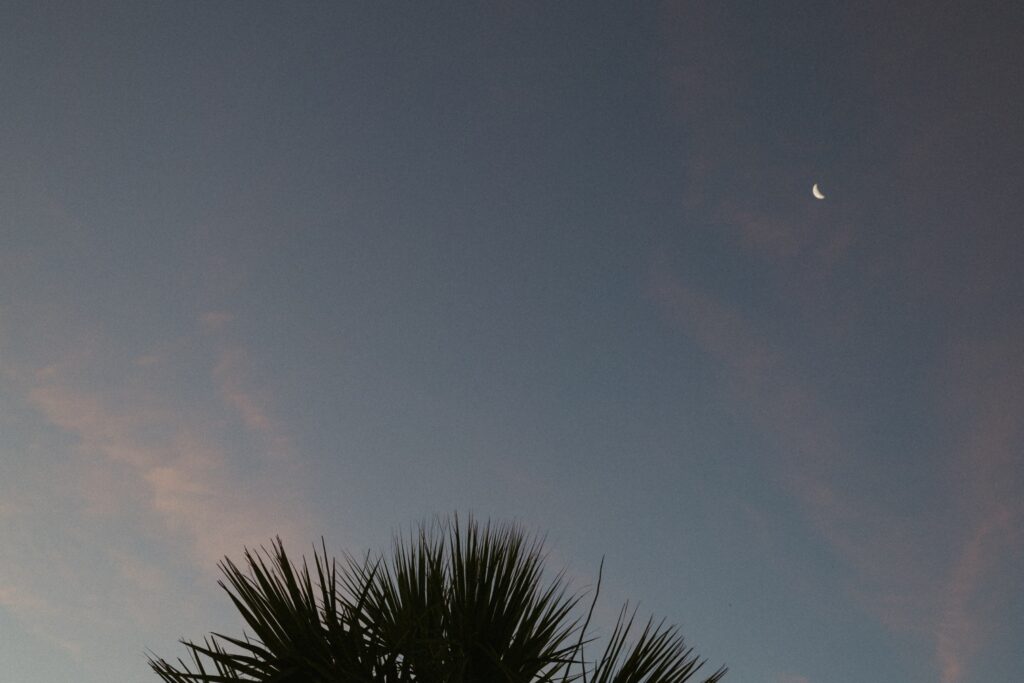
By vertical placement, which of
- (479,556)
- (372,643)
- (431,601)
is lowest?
(372,643)

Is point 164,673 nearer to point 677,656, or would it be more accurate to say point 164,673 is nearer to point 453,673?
point 453,673

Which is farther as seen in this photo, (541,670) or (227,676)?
(541,670)

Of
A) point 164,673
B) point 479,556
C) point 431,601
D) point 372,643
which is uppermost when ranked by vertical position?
point 479,556

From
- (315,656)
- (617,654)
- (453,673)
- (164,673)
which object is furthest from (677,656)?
(164,673)

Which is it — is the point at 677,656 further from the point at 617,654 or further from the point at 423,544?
the point at 423,544

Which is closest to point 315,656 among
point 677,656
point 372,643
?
point 372,643

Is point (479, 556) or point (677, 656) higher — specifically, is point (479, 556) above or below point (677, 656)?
above

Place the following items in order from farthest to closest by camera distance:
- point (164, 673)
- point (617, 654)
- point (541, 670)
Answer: point (541, 670) → point (617, 654) → point (164, 673)

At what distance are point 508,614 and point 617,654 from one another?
65 cm

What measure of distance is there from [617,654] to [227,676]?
1.82 m

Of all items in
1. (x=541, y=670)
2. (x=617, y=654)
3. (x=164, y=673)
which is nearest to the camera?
(x=164, y=673)

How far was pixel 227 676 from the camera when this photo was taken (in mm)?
3822

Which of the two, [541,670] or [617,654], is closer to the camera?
[617,654]

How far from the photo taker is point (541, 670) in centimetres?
433
